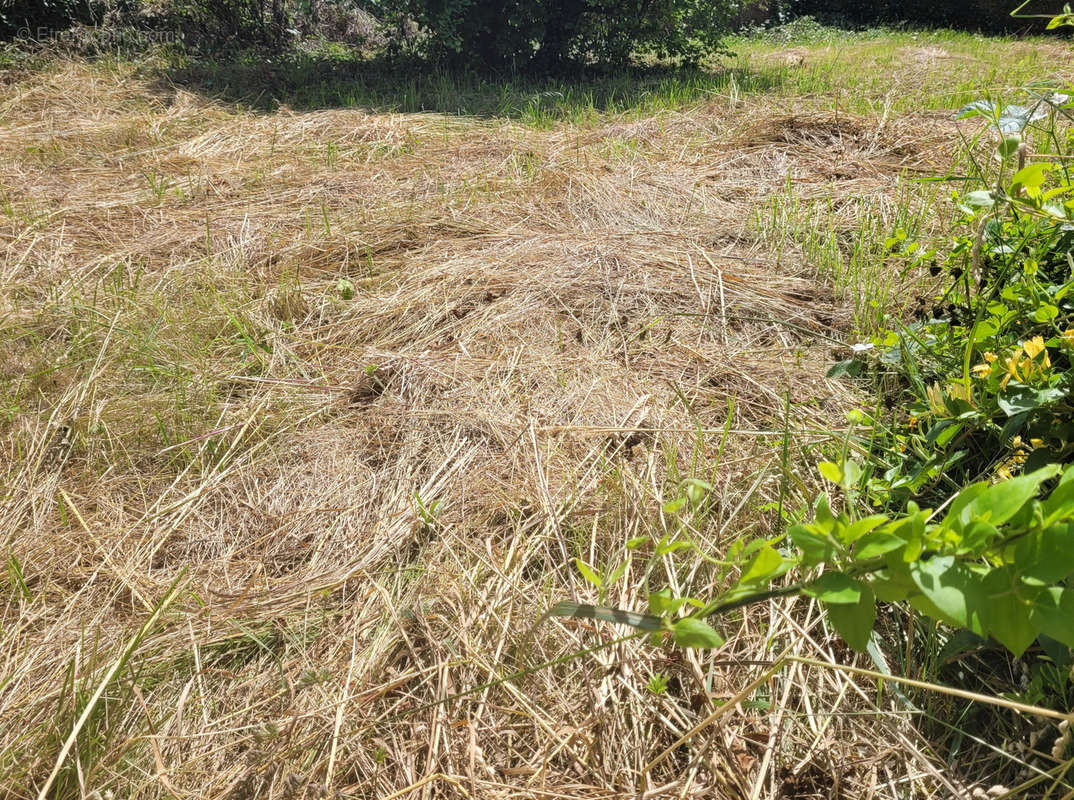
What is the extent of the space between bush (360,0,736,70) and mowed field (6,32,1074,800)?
3.06 metres

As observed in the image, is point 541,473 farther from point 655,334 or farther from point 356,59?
point 356,59

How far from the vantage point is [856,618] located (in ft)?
2.05

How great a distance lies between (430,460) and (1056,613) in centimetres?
125

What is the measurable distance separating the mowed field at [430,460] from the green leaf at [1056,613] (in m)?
0.35

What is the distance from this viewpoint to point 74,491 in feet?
5.13

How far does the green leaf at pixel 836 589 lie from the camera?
0.59m

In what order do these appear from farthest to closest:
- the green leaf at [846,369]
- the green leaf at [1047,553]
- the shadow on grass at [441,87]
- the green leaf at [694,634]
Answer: the shadow on grass at [441,87]
the green leaf at [846,369]
the green leaf at [694,634]
the green leaf at [1047,553]

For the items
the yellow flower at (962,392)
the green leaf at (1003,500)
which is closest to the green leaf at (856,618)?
the green leaf at (1003,500)

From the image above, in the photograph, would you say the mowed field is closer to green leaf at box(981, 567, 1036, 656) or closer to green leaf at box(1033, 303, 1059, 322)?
green leaf at box(981, 567, 1036, 656)

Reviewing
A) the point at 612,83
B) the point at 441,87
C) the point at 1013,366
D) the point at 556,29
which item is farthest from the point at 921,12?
the point at 1013,366

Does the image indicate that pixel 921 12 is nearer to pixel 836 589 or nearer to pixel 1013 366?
pixel 1013 366

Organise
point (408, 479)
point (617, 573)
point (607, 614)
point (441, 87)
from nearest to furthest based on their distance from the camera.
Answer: point (607, 614), point (617, 573), point (408, 479), point (441, 87)

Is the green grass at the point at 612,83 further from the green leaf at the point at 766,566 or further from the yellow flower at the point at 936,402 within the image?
the green leaf at the point at 766,566

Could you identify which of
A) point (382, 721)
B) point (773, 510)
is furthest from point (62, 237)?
point (773, 510)
